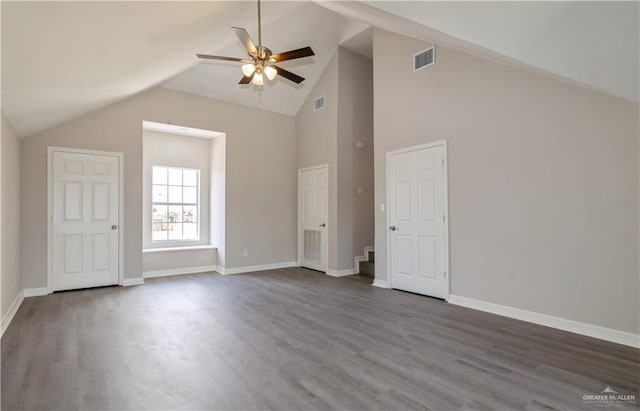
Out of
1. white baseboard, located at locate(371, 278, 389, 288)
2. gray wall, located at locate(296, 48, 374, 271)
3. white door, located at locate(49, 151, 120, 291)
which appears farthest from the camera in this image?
gray wall, located at locate(296, 48, 374, 271)

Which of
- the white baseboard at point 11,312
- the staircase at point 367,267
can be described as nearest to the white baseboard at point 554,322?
the staircase at point 367,267

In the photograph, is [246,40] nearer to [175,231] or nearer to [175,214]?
[175,214]

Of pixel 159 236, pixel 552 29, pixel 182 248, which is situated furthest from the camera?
pixel 159 236

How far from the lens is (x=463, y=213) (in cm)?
427

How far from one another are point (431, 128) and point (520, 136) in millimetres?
1183

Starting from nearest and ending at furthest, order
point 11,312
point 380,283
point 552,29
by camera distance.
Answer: point 552,29 < point 11,312 < point 380,283

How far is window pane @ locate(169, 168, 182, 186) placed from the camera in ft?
22.4

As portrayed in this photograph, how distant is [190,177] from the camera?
278 inches

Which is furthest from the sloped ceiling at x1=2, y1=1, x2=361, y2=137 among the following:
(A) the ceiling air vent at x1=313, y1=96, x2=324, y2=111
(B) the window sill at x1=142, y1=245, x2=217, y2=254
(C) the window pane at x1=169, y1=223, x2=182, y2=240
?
(C) the window pane at x1=169, y1=223, x2=182, y2=240

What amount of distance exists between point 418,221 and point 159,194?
16.1ft

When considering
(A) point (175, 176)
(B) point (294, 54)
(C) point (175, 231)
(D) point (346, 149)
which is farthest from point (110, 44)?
(C) point (175, 231)

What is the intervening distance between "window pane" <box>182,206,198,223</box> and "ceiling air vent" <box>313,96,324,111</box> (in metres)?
3.21

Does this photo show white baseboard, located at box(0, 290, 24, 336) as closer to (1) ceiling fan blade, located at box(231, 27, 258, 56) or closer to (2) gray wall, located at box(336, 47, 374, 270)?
(1) ceiling fan blade, located at box(231, 27, 258, 56)

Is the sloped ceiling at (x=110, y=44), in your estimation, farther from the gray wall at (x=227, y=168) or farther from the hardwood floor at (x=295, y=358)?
the hardwood floor at (x=295, y=358)
